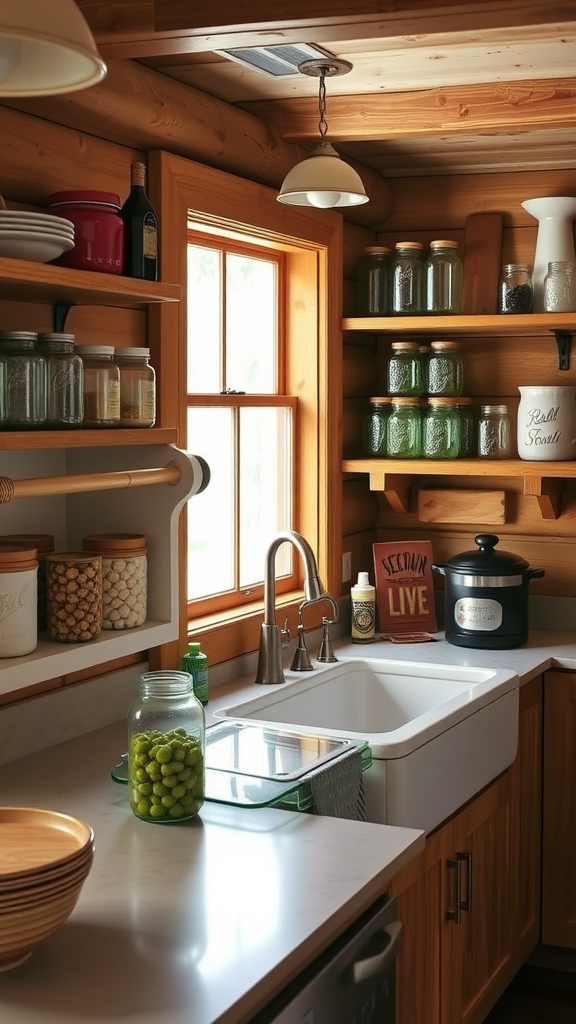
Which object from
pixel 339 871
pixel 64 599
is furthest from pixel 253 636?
pixel 339 871

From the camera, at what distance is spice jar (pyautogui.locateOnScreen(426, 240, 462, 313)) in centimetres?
361

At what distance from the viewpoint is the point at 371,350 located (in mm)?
3990

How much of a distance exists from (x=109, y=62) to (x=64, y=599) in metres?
1.09

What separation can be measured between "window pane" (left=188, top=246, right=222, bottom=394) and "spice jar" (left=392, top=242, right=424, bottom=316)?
2.33ft

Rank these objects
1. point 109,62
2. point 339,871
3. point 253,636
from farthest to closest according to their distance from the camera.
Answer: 1. point 253,636
2. point 109,62
3. point 339,871

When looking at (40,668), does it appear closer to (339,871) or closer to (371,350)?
(339,871)

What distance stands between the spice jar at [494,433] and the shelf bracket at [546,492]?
6.6 inches

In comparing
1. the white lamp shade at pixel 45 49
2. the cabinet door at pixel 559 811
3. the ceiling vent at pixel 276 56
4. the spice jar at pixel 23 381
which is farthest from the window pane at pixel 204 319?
the white lamp shade at pixel 45 49

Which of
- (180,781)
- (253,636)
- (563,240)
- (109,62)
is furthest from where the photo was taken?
(563,240)

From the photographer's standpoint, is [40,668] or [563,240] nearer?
[40,668]

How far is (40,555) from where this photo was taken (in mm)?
2164

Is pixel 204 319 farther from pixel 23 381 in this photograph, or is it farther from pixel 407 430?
pixel 23 381

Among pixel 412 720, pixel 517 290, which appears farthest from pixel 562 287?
pixel 412 720

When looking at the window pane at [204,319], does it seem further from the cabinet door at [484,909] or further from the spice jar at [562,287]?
the cabinet door at [484,909]
